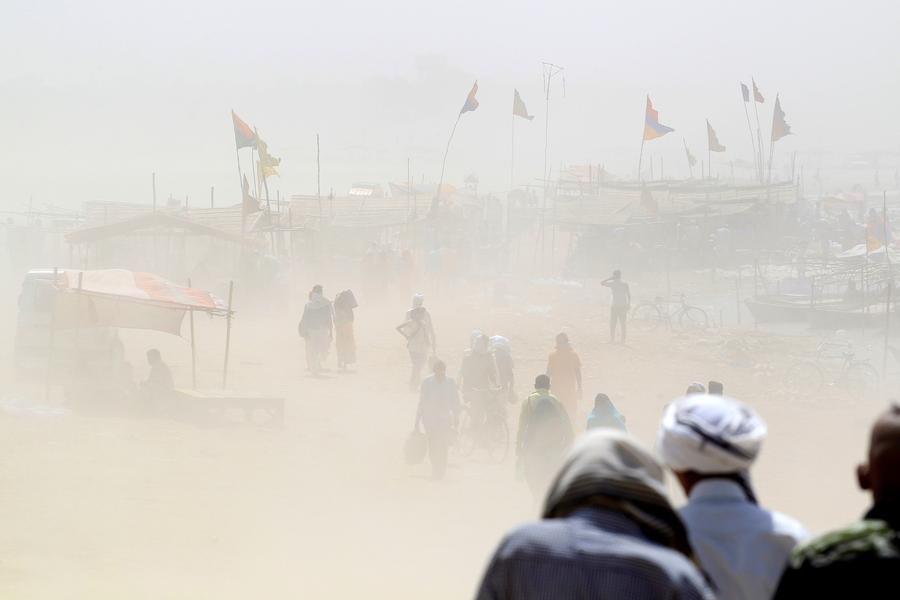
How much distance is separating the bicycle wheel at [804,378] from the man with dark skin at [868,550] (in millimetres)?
17022

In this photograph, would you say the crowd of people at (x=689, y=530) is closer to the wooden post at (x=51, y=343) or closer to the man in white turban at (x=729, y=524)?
the man in white turban at (x=729, y=524)

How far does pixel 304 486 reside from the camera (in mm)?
12000

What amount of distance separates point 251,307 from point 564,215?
15.2 m

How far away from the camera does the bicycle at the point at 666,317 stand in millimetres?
24922

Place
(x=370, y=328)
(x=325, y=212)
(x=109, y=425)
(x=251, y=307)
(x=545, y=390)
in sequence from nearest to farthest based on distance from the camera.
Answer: (x=545, y=390) → (x=109, y=425) → (x=370, y=328) → (x=251, y=307) → (x=325, y=212)

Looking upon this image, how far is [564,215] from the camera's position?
39094mm

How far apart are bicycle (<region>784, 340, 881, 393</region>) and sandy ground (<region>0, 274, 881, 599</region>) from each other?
33 centimetres

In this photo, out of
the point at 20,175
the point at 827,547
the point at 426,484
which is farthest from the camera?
the point at 20,175

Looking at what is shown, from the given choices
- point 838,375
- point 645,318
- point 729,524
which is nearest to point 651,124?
point 645,318

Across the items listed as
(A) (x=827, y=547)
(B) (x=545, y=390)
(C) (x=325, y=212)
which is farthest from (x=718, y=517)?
(C) (x=325, y=212)

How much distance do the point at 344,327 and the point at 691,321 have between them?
31.5 ft

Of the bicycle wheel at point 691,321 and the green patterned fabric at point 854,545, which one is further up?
the green patterned fabric at point 854,545

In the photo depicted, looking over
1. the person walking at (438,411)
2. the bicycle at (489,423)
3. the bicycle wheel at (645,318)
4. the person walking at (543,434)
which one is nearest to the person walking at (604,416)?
the person walking at (543,434)

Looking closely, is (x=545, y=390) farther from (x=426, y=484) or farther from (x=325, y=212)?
(x=325, y=212)
